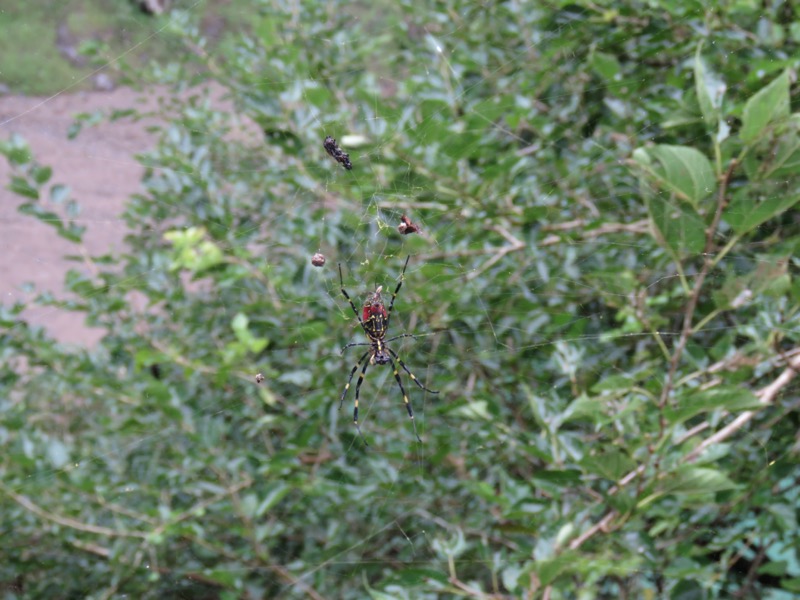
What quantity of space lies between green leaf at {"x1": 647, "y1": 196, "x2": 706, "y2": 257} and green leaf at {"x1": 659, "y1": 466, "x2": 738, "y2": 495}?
1.01ft

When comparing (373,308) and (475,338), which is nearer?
(373,308)

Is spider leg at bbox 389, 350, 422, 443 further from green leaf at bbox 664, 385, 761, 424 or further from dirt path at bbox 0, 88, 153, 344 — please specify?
dirt path at bbox 0, 88, 153, 344

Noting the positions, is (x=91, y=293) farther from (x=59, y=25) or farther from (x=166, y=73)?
(x=59, y=25)

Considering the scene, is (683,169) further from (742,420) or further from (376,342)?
(376,342)

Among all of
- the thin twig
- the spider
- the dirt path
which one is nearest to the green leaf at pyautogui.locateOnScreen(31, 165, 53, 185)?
Result: the spider

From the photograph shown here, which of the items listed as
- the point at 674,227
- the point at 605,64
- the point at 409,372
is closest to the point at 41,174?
the point at 409,372

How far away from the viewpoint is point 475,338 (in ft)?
5.32

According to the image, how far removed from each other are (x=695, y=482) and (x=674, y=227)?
35cm

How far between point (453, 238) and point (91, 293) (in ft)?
3.20

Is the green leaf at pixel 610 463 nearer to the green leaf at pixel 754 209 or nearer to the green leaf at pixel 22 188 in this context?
the green leaf at pixel 754 209

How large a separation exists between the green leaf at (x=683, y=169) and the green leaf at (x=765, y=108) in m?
0.06

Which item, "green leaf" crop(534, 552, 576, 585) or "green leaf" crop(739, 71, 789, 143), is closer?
"green leaf" crop(739, 71, 789, 143)

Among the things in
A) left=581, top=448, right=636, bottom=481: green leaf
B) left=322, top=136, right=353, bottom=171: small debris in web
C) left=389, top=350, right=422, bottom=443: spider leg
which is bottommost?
left=389, top=350, right=422, bottom=443: spider leg

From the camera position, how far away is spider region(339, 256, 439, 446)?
56.8 inches
